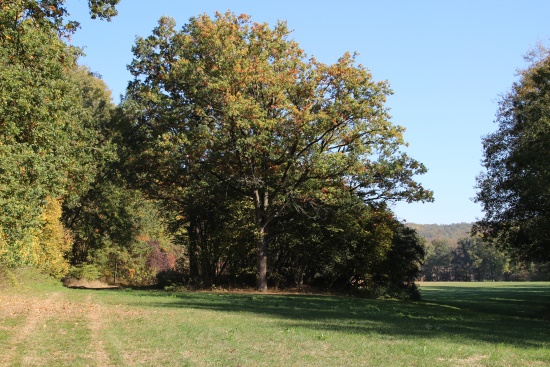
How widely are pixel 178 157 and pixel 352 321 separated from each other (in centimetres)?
1595

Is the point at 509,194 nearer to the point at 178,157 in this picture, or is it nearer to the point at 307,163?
the point at 307,163

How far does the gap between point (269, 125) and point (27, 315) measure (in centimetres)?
1483

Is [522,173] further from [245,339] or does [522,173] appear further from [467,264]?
[467,264]

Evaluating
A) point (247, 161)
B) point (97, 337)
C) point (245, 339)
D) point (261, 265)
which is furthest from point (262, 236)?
point (97, 337)

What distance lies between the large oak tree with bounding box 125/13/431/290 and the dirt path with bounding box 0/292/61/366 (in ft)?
37.0

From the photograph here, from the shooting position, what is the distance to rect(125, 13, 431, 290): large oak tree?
27125 millimetres

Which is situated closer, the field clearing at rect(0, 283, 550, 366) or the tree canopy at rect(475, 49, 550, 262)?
the field clearing at rect(0, 283, 550, 366)

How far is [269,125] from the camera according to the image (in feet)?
86.1

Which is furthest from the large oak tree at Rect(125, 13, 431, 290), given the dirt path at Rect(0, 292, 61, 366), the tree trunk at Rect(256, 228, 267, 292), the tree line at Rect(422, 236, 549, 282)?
the tree line at Rect(422, 236, 549, 282)

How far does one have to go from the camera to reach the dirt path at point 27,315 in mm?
9359

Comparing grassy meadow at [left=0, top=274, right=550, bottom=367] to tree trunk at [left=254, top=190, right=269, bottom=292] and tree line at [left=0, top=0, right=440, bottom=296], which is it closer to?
tree line at [left=0, top=0, right=440, bottom=296]

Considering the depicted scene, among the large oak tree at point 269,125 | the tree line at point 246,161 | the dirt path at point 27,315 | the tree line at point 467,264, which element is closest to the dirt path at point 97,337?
the dirt path at point 27,315

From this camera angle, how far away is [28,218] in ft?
60.3

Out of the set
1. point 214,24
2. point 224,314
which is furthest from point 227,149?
point 224,314
